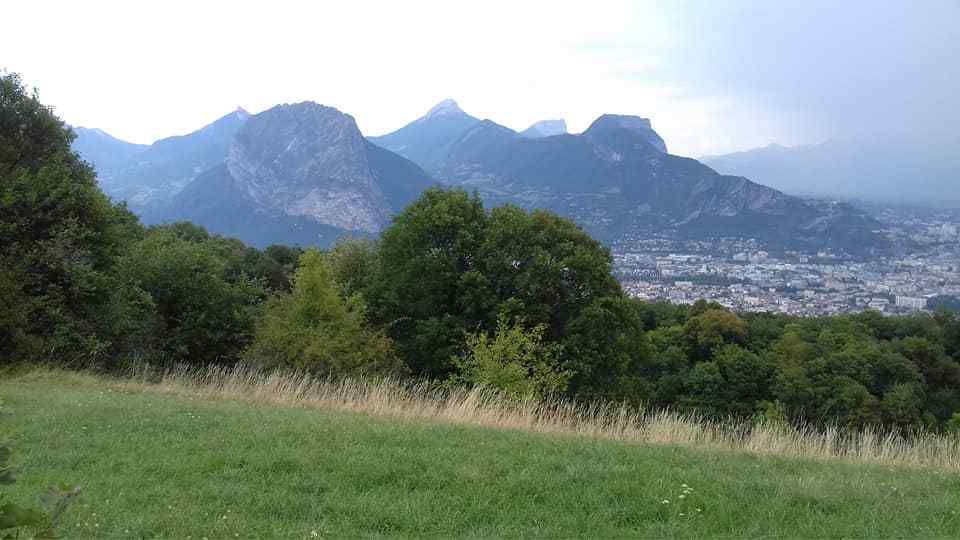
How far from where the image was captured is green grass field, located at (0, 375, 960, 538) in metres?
5.06

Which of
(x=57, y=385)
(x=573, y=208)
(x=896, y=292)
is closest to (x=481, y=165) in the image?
(x=573, y=208)

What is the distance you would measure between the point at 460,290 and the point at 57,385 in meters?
17.1

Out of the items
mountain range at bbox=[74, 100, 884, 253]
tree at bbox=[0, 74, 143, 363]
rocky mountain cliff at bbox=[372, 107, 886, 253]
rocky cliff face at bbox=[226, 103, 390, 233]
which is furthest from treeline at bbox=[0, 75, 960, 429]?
rocky cliff face at bbox=[226, 103, 390, 233]

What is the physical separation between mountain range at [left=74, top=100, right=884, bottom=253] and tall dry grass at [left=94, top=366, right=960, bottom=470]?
332ft

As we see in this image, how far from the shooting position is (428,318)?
27.2 m

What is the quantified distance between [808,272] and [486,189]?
87.6 m

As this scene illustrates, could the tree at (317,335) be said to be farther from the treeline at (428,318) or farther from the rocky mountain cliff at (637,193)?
the rocky mountain cliff at (637,193)

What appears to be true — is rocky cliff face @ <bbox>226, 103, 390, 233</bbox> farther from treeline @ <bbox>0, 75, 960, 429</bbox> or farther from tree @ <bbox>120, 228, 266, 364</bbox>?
tree @ <bbox>120, 228, 266, 364</bbox>

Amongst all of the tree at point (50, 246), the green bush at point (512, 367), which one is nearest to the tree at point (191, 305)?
the tree at point (50, 246)

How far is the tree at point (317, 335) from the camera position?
1947cm

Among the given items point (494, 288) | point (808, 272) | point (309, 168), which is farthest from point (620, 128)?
point (494, 288)

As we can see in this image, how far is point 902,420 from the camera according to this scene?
111 feet

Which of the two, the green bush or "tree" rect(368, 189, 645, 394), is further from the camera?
"tree" rect(368, 189, 645, 394)

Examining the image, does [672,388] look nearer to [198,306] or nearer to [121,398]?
[198,306]
